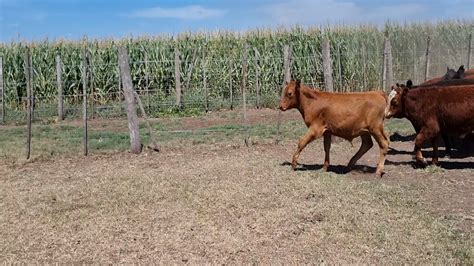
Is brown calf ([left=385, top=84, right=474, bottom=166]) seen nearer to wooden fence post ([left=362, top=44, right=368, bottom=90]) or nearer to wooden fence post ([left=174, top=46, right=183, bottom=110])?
wooden fence post ([left=174, top=46, right=183, bottom=110])

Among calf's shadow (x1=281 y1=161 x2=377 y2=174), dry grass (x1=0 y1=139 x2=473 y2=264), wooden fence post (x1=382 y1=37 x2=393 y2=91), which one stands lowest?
dry grass (x1=0 y1=139 x2=473 y2=264)

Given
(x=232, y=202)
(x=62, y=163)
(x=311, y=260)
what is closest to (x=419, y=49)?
(x=62, y=163)

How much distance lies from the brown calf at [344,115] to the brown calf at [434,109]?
2.13 ft

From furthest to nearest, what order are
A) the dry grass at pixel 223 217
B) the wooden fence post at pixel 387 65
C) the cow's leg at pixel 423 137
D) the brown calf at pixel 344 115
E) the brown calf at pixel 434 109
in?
the wooden fence post at pixel 387 65
the cow's leg at pixel 423 137
the brown calf at pixel 434 109
the brown calf at pixel 344 115
the dry grass at pixel 223 217

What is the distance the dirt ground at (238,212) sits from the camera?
5629 mm

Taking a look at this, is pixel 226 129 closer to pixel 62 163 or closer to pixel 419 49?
pixel 62 163

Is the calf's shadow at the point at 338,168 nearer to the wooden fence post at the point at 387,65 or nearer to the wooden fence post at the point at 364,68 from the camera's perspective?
the wooden fence post at the point at 387,65

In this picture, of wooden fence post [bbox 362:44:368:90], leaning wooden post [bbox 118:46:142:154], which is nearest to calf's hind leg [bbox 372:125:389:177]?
leaning wooden post [bbox 118:46:142:154]

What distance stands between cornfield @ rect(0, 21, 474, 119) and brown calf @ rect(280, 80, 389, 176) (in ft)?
38.1

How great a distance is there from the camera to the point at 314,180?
27.5 feet

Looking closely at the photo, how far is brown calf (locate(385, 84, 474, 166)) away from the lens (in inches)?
355

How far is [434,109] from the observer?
30.2 ft

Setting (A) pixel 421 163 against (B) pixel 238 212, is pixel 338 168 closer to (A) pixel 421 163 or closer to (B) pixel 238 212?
(A) pixel 421 163

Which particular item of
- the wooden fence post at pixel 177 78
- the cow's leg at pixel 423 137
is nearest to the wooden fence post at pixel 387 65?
the wooden fence post at pixel 177 78
